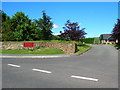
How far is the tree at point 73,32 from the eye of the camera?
25141 millimetres

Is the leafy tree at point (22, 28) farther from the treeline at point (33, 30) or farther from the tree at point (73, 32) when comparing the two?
the tree at point (73, 32)

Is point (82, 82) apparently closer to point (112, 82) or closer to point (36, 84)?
point (112, 82)

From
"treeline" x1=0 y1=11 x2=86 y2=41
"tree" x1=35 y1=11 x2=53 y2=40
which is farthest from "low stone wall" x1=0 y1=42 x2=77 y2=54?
"tree" x1=35 y1=11 x2=53 y2=40

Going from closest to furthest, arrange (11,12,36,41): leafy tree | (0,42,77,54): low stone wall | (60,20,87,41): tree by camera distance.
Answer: (0,42,77,54): low stone wall, (60,20,87,41): tree, (11,12,36,41): leafy tree

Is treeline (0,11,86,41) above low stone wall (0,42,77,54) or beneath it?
above

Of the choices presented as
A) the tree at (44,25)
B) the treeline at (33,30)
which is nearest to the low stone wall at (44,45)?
the treeline at (33,30)

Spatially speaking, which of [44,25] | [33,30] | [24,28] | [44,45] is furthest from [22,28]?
[44,45]

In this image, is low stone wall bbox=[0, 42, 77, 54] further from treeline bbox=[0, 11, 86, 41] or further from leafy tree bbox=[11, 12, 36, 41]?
leafy tree bbox=[11, 12, 36, 41]

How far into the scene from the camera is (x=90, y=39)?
195 feet

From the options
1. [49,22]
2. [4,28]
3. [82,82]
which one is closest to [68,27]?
[49,22]

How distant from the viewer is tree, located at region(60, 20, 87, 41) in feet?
82.5

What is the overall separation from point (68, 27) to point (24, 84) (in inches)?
866

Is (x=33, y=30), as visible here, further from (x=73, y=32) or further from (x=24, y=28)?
(x=73, y=32)

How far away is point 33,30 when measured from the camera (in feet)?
113
